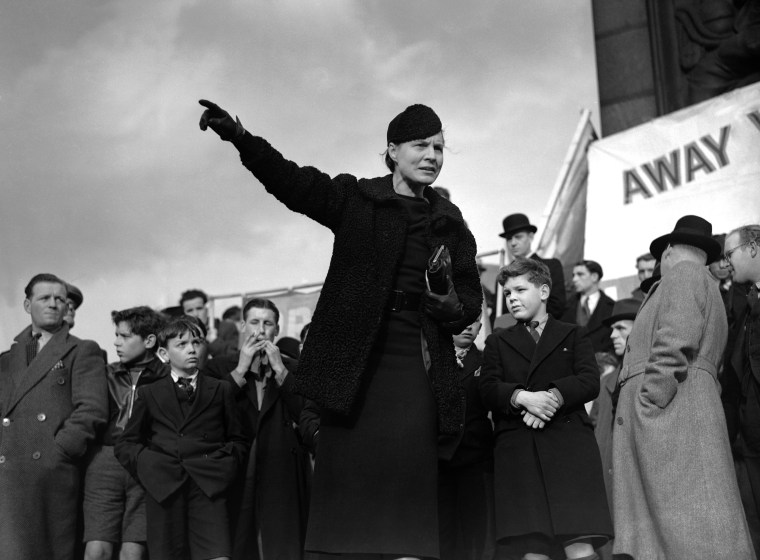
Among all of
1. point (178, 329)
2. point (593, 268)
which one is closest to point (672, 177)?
point (593, 268)

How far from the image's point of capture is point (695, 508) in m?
5.15

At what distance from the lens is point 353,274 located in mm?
3982

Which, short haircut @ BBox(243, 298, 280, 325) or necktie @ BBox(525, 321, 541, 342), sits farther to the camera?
short haircut @ BBox(243, 298, 280, 325)

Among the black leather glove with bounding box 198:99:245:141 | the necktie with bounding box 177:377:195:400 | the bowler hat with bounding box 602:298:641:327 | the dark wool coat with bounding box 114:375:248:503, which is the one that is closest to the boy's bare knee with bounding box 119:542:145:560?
the dark wool coat with bounding box 114:375:248:503

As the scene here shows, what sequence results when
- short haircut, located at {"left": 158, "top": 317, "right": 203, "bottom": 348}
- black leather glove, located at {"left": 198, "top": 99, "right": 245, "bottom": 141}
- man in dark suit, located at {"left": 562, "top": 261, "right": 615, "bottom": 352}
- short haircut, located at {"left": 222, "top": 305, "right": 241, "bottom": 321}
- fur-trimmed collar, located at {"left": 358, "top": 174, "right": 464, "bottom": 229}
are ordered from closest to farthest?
black leather glove, located at {"left": 198, "top": 99, "right": 245, "bottom": 141} < fur-trimmed collar, located at {"left": 358, "top": 174, "right": 464, "bottom": 229} < short haircut, located at {"left": 158, "top": 317, "right": 203, "bottom": 348} < man in dark suit, located at {"left": 562, "top": 261, "right": 615, "bottom": 352} < short haircut, located at {"left": 222, "top": 305, "right": 241, "bottom": 321}

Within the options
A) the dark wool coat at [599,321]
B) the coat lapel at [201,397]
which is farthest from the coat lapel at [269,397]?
the dark wool coat at [599,321]

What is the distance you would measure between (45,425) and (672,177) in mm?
6448

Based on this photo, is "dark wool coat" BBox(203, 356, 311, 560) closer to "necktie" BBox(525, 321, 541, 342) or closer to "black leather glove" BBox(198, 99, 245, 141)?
"necktie" BBox(525, 321, 541, 342)

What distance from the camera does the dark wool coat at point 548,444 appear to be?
505 centimetres

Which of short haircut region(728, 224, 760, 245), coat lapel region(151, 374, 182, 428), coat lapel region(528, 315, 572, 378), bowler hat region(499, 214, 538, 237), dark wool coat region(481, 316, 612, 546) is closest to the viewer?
dark wool coat region(481, 316, 612, 546)

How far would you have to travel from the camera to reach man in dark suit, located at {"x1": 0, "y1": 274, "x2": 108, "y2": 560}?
20.9 ft

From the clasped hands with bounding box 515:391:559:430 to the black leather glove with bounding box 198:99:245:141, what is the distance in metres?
2.30

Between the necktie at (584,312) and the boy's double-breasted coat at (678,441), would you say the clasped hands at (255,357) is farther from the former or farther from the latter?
the necktie at (584,312)

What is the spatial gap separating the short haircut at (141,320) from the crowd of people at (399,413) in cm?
2
